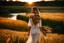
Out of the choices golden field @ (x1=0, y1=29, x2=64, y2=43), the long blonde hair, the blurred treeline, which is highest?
the long blonde hair

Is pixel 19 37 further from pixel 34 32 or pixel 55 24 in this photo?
pixel 55 24

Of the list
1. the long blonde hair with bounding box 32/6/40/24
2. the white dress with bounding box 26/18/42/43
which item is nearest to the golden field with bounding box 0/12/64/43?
the white dress with bounding box 26/18/42/43

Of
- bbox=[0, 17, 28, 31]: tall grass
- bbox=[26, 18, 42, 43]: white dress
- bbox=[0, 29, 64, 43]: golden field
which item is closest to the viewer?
bbox=[26, 18, 42, 43]: white dress

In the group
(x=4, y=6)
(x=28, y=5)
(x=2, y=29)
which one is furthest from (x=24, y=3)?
(x=2, y=29)

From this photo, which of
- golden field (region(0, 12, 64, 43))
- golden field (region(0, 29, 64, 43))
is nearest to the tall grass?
golden field (region(0, 12, 64, 43))

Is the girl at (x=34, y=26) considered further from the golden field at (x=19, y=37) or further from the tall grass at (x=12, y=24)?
the tall grass at (x=12, y=24)

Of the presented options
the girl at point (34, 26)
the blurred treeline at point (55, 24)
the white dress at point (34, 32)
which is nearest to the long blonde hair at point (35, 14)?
the girl at point (34, 26)

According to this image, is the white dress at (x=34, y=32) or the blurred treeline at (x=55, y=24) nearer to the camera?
the white dress at (x=34, y=32)

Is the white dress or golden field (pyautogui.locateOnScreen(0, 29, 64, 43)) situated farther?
golden field (pyautogui.locateOnScreen(0, 29, 64, 43))

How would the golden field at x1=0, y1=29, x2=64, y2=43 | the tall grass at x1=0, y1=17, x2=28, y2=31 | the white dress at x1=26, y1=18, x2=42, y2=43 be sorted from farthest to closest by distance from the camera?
the tall grass at x1=0, y1=17, x2=28, y2=31, the golden field at x1=0, y1=29, x2=64, y2=43, the white dress at x1=26, y1=18, x2=42, y2=43

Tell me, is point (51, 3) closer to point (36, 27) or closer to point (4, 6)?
point (36, 27)

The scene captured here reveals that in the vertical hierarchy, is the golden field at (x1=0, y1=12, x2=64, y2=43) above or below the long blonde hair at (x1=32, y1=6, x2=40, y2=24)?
below

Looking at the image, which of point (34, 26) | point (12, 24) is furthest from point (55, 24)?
point (12, 24)

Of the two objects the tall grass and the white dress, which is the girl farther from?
the tall grass
